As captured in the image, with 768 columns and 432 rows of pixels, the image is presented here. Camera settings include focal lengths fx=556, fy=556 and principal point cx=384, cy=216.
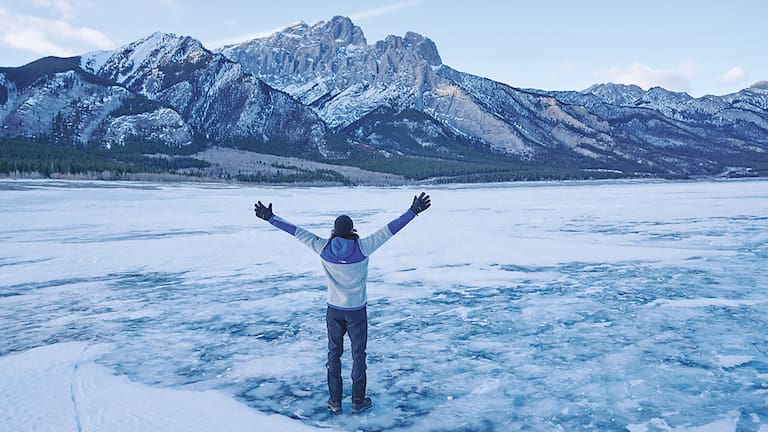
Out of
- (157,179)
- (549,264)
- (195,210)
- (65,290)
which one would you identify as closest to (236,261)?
(65,290)

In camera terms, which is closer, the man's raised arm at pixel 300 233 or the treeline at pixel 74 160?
the man's raised arm at pixel 300 233

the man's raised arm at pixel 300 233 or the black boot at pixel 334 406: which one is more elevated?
the man's raised arm at pixel 300 233

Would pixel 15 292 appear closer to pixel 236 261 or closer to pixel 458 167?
pixel 236 261

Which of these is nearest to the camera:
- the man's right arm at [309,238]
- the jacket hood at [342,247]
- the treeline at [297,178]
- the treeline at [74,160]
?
the jacket hood at [342,247]

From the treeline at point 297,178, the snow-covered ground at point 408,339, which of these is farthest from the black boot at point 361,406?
the treeline at point 297,178

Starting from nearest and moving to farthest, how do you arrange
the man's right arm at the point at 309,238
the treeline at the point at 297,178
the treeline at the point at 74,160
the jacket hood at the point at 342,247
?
the jacket hood at the point at 342,247
the man's right arm at the point at 309,238
the treeline at the point at 74,160
the treeline at the point at 297,178

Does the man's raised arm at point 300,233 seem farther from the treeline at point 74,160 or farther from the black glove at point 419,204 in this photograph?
the treeline at point 74,160

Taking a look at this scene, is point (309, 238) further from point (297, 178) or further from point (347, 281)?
point (297, 178)

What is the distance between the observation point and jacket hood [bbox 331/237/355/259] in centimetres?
618

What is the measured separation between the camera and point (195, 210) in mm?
40312

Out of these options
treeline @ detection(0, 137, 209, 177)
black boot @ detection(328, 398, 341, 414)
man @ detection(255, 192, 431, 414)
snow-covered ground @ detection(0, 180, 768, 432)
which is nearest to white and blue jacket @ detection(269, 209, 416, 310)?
man @ detection(255, 192, 431, 414)

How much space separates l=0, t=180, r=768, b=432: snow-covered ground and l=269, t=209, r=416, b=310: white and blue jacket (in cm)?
137

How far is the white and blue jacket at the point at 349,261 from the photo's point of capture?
6.21 meters

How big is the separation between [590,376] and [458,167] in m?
187
